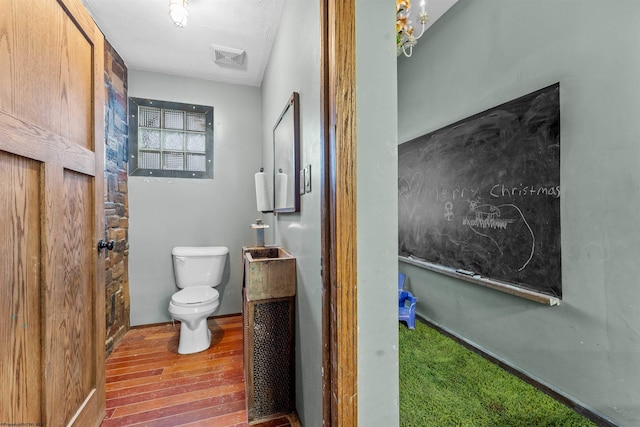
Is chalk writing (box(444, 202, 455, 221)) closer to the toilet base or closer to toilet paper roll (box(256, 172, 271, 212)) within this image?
toilet paper roll (box(256, 172, 271, 212))

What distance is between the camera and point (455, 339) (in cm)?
206

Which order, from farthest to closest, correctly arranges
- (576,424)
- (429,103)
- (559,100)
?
1. (429,103)
2. (559,100)
3. (576,424)

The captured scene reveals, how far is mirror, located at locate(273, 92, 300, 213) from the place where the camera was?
4.46ft

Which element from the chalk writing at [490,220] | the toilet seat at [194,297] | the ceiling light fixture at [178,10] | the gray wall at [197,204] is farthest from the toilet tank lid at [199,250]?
the chalk writing at [490,220]

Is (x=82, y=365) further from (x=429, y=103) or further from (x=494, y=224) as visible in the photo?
(x=429, y=103)

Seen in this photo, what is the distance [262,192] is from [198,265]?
3.25 ft

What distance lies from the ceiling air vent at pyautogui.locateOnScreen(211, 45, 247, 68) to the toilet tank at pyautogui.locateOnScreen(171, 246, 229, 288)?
1.69m

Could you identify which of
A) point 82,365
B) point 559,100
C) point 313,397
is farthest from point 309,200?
point 559,100

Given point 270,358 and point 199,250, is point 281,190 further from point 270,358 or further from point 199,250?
point 199,250

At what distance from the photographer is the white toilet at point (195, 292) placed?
2.00 m

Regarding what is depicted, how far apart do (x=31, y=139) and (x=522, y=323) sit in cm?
248

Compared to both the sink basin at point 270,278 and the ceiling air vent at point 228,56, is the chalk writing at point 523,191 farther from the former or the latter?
the ceiling air vent at point 228,56

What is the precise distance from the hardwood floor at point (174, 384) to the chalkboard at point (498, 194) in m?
1.56

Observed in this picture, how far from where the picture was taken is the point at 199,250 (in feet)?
8.07
